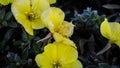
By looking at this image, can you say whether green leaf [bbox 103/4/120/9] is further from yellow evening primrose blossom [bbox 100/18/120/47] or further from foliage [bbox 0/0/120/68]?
yellow evening primrose blossom [bbox 100/18/120/47]

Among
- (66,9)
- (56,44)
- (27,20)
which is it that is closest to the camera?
(56,44)

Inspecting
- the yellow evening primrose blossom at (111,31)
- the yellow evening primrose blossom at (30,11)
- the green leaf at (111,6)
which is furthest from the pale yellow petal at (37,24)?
the green leaf at (111,6)

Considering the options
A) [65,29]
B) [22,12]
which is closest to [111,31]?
[65,29]

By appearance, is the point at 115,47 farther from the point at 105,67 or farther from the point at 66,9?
the point at 66,9

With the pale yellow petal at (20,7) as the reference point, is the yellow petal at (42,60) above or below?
below

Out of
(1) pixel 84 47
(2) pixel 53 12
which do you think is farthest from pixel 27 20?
(1) pixel 84 47

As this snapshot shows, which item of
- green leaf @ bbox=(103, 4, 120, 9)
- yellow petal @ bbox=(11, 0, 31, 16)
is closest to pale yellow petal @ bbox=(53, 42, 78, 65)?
yellow petal @ bbox=(11, 0, 31, 16)

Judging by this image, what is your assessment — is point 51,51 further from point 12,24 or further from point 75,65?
point 12,24

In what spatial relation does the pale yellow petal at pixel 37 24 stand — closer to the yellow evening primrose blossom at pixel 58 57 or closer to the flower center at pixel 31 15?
the flower center at pixel 31 15

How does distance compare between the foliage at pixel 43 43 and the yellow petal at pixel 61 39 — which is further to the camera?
the foliage at pixel 43 43
